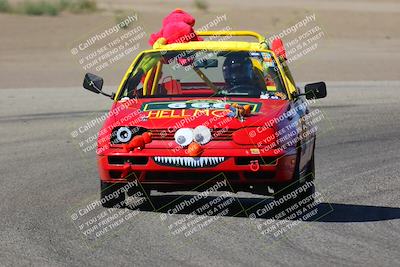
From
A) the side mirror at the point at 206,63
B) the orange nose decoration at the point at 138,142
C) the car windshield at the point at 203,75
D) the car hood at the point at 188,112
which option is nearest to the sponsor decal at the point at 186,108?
the car hood at the point at 188,112

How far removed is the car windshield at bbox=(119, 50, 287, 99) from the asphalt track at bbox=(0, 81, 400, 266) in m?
1.04

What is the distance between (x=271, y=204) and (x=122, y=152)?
63.0 inches

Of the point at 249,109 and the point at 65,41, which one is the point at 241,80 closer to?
the point at 249,109

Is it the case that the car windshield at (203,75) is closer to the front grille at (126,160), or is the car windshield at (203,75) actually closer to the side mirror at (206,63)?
the side mirror at (206,63)

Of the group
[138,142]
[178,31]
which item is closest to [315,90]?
[138,142]

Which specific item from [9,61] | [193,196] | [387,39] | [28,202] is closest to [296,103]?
[193,196]

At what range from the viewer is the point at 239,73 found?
10.6 m

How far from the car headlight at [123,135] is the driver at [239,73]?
1.53 meters

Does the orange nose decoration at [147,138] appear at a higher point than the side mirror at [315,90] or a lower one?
higher

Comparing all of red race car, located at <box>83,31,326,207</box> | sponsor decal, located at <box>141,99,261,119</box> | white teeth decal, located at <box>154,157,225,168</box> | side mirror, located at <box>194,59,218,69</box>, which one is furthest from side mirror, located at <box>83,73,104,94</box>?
white teeth decal, located at <box>154,157,225,168</box>

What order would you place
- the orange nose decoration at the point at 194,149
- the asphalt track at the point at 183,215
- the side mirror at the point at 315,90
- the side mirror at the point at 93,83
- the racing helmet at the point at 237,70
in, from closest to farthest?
1. the asphalt track at the point at 183,215
2. the orange nose decoration at the point at 194,149
3. the side mirror at the point at 315,90
4. the side mirror at the point at 93,83
5. the racing helmet at the point at 237,70

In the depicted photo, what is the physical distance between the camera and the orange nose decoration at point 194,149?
8992mm

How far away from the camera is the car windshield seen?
415 inches

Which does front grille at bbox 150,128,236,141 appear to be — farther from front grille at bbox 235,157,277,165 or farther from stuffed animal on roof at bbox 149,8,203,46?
stuffed animal on roof at bbox 149,8,203,46
